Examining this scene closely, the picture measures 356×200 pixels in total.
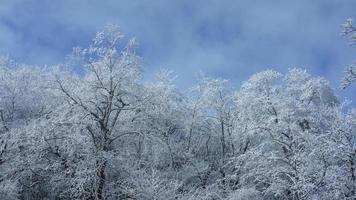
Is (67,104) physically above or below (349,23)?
above

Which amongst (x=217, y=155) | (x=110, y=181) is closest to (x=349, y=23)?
(x=110, y=181)

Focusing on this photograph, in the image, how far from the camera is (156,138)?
877 inches

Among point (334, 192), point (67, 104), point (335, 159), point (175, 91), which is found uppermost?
point (175, 91)

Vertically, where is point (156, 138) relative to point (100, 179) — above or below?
above

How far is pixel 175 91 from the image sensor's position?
32.9 m

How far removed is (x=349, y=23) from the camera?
12375mm

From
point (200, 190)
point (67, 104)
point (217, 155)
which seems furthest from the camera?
point (217, 155)

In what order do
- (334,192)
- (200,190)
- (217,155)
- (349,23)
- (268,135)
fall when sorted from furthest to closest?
(217,155) < (268,135) < (200,190) < (334,192) < (349,23)

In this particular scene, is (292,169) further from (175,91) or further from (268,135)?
(175,91)

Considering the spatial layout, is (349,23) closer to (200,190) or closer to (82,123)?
(82,123)

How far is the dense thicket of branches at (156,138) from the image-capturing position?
822 inches

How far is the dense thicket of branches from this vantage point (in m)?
20.9

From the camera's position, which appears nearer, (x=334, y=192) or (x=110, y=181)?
(x=334, y=192)

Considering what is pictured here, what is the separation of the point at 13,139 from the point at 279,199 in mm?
14270
